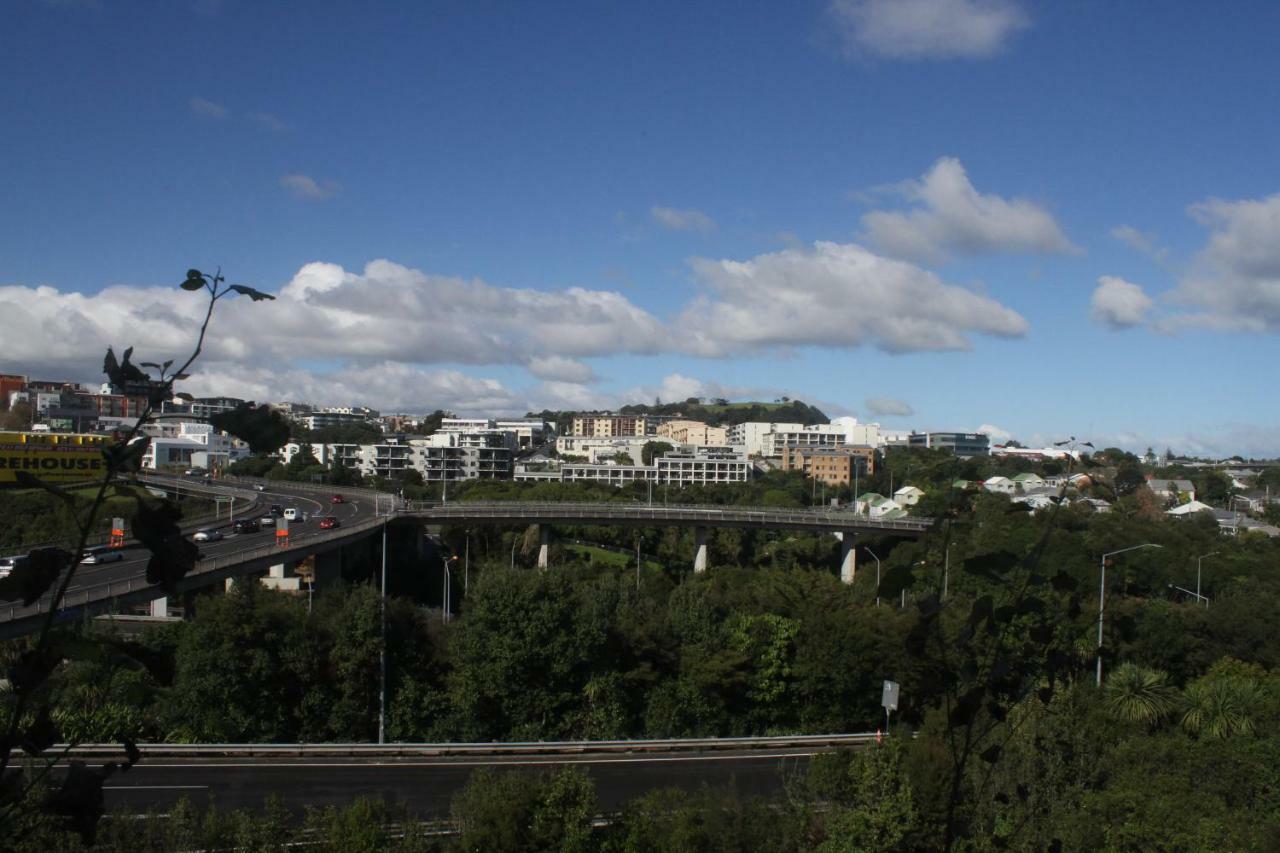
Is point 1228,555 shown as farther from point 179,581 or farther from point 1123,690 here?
point 179,581

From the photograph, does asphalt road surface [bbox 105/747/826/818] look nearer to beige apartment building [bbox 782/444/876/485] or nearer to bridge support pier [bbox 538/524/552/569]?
bridge support pier [bbox 538/524/552/569]

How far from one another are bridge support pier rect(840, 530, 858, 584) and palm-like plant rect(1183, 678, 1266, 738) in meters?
19.7

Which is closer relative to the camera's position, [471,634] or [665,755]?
[665,755]

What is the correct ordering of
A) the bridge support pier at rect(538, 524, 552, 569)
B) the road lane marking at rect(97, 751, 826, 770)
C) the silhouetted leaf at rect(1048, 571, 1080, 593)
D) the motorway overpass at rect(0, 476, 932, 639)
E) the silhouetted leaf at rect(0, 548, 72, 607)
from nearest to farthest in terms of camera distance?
the silhouetted leaf at rect(0, 548, 72, 607) → the silhouetted leaf at rect(1048, 571, 1080, 593) → the road lane marking at rect(97, 751, 826, 770) → the motorway overpass at rect(0, 476, 932, 639) → the bridge support pier at rect(538, 524, 552, 569)

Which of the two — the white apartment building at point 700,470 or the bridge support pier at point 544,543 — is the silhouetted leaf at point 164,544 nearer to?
the bridge support pier at point 544,543

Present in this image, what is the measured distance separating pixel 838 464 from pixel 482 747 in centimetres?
5699

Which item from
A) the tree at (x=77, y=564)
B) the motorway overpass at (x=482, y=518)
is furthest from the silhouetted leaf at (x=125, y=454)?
the motorway overpass at (x=482, y=518)

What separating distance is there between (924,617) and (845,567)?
35529 mm

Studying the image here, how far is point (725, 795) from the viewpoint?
9328mm

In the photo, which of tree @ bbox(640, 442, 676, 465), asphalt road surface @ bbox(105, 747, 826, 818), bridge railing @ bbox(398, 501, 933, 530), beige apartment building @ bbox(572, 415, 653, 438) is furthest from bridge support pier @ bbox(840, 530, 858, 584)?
beige apartment building @ bbox(572, 415, 653, 438)

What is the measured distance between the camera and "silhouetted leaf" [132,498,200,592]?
144 cm

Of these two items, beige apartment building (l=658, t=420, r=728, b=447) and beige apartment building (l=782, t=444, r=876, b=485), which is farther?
beige apartment building (l=658, t=420, r=728, b=447)

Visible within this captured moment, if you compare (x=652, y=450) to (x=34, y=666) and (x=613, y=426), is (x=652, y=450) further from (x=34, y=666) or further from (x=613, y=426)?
(x=34, y=666)

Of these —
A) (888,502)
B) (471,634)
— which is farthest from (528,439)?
(471,634)
